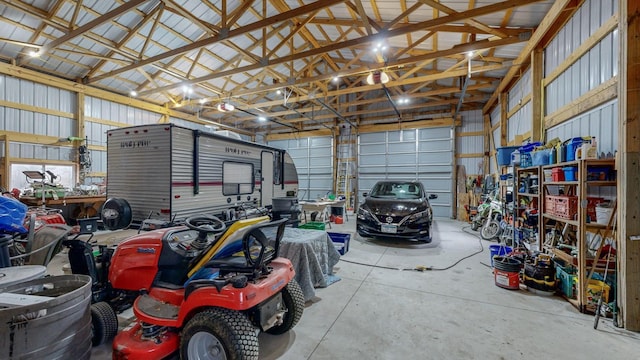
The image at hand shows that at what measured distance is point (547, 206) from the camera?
3594 mm

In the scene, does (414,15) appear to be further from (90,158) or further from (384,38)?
(90,158)

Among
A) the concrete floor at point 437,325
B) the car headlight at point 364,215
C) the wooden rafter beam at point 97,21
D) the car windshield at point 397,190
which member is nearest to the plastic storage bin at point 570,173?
the concrete floor at point 437,325

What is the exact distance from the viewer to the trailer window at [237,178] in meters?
5.45

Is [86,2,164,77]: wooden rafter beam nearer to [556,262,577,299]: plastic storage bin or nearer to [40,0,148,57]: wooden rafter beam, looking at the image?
[40,0,148,57]: wooden rafter beam

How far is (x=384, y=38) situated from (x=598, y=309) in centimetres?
477

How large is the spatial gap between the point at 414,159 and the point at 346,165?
3060 millimetres

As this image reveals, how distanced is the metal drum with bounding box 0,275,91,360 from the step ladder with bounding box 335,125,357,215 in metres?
10.4

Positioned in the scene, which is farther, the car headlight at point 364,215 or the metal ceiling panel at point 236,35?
the car headlight at point 364,215

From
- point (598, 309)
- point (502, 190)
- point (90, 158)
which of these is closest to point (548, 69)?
point (502, 190)

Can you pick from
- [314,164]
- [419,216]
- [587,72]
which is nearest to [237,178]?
[419,216]

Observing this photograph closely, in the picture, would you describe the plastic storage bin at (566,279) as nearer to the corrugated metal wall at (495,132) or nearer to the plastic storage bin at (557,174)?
the plastic storage bin at (557,174)

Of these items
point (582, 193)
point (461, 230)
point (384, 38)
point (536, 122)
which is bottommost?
point (461, 230)

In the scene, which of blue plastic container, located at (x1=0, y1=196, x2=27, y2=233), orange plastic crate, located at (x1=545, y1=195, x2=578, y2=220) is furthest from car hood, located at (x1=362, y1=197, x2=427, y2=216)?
blue plastic container, located at (x1=0, y1=196, x2=27, y2=233)

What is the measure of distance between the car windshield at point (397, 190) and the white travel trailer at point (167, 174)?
139 inches
